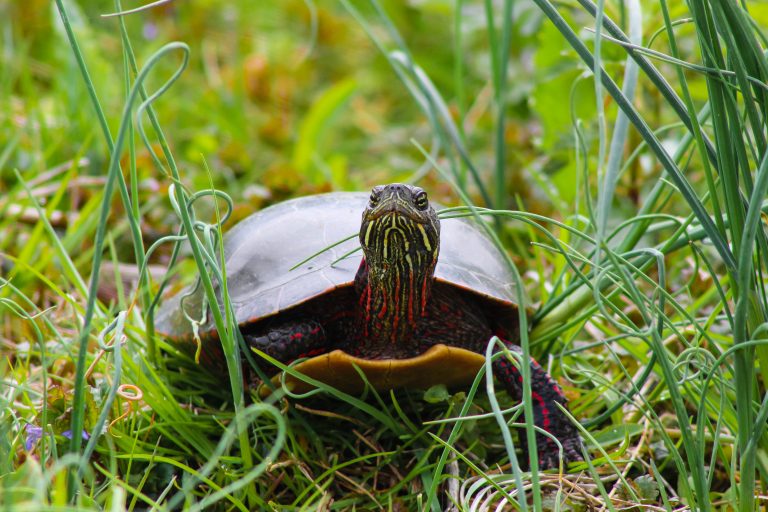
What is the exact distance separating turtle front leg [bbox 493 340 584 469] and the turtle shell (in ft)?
0.73

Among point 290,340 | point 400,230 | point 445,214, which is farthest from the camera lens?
point 445,214

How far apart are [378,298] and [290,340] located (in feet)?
0.75

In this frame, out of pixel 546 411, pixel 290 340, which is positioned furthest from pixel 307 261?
pixel 546 411

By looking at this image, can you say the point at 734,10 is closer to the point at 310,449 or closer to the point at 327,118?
the point at 310,449

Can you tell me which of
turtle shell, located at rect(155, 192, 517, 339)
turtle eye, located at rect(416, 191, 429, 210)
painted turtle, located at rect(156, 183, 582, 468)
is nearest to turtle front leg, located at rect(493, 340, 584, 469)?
painted turtle, located at rect(156, 183, 582, 468)

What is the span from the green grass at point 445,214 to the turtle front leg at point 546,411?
0.21ft

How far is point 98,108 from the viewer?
1.33 metres

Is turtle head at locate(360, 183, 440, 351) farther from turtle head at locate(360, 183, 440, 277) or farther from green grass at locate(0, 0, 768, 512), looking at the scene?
green grass at locate(0, 0, 768, 512)

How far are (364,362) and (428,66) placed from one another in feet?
10.7

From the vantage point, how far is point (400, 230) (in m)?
Result: 1.64

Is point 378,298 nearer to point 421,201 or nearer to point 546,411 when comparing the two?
point 421,201

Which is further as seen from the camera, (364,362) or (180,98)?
(180,98)

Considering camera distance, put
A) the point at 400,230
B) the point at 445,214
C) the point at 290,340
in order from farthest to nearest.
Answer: the point at 445,214 < the point at 290,340 < the point at 400,230

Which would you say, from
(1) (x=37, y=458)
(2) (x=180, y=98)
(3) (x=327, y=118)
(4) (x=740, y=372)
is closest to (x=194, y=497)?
(1) (x=37, y=458)
